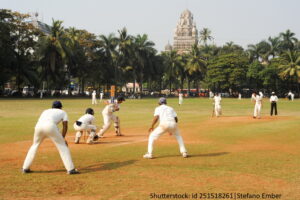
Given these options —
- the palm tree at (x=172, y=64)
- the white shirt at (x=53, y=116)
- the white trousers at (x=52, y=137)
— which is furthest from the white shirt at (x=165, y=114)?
the palm tree at (x=172, y=64)

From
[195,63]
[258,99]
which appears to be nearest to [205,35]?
[195,63]

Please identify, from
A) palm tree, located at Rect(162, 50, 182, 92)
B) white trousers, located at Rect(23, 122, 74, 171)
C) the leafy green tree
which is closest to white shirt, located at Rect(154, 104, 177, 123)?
white trousers, located at Rect(23, 122, 74, 171)

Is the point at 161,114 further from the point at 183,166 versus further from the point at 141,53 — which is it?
the point at 141,53

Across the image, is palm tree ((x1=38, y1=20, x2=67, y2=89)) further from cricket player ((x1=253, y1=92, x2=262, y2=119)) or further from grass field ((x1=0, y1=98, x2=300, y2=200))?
grass field ((x1=0, y1=98, x2=300, y2=200))

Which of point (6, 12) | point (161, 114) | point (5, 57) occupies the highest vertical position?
point (6, 12)

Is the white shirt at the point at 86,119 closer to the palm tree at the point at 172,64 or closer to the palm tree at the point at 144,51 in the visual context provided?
the palm tree at the point at 144,51

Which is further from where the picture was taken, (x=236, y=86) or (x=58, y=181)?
(x=236, y=86)

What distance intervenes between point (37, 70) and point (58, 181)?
7085 centimetres

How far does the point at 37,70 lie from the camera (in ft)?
247

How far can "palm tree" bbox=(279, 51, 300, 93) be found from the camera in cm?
8188

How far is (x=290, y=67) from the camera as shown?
8269 centimetres

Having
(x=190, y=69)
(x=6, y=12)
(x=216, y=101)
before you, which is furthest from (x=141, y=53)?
(x=216, y=101)

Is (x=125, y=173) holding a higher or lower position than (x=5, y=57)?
lower

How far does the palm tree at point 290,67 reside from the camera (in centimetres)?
8188
